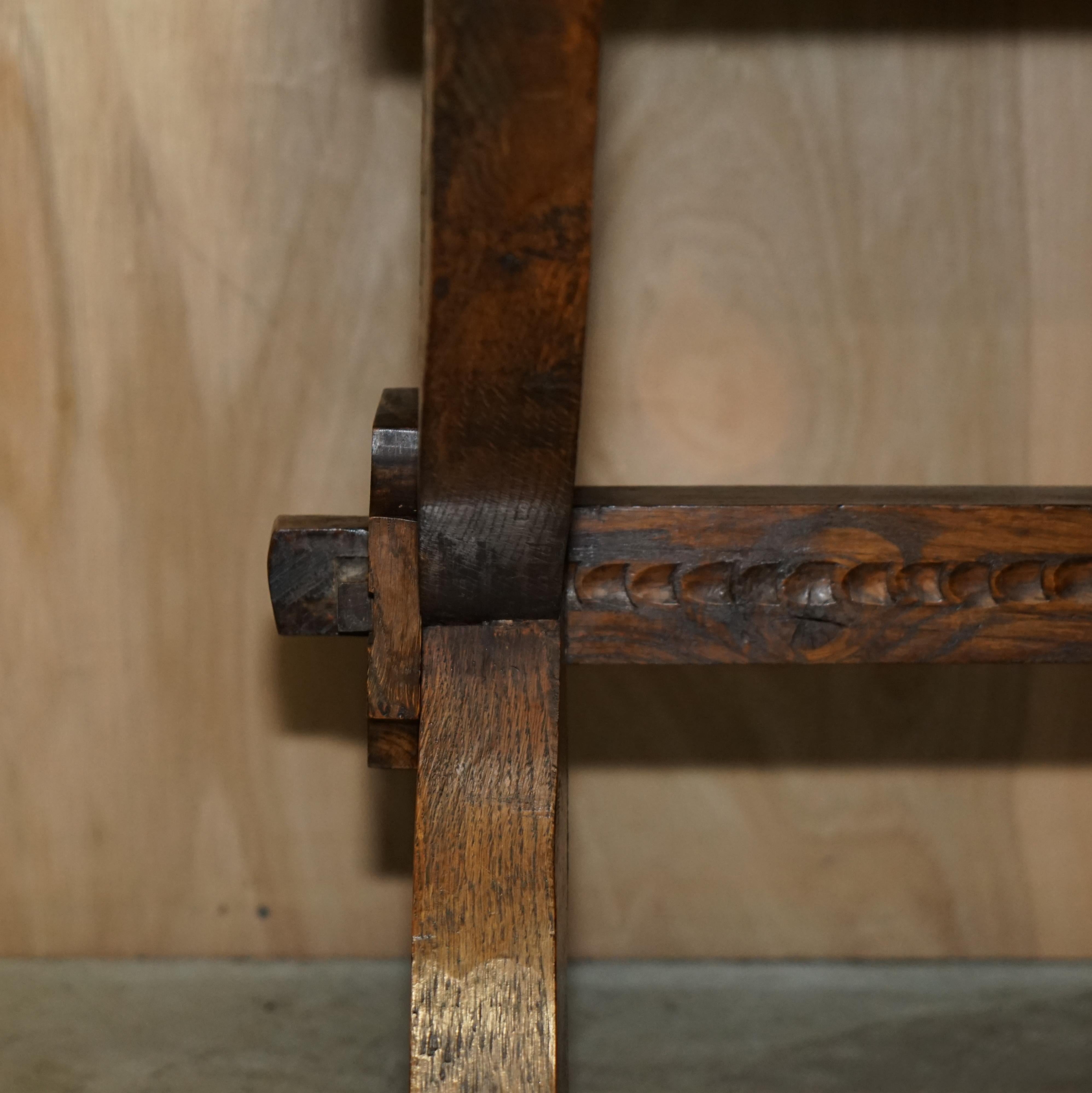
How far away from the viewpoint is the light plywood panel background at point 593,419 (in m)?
0.85

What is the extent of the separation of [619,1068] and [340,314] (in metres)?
0.53

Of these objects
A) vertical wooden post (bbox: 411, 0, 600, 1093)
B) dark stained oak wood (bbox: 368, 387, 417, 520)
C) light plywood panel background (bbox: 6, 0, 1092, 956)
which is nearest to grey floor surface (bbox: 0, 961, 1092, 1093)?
light plywood panel background (bbox: 6, 0, 1092, 956)

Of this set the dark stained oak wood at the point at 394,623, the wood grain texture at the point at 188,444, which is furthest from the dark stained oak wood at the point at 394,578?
the wood grain texture at the point at 188,444

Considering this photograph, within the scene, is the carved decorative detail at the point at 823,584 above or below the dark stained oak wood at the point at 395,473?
below

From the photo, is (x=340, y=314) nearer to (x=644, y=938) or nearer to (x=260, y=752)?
(x=260, y=752)

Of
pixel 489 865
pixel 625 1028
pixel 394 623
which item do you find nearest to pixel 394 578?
pixel 394 623

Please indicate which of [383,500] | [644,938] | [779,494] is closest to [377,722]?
[383,500]

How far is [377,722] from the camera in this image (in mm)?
593

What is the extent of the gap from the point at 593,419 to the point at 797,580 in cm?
32

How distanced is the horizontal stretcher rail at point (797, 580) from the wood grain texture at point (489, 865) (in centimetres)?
4

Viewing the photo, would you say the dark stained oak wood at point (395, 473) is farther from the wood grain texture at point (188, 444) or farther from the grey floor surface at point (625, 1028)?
the grey floor surface at point (625, 1028)

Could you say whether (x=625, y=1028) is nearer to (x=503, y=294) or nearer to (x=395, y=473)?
(x=395, y=473)

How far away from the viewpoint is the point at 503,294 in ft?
1.50

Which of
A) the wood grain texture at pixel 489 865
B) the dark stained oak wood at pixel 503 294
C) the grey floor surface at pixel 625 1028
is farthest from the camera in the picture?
the grey floor surface at pixel 625 1028
